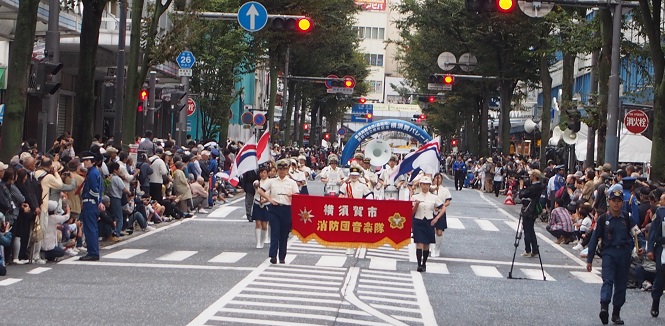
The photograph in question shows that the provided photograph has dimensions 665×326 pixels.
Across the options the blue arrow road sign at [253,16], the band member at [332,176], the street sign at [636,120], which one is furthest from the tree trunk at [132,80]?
the street sign at [636,120]

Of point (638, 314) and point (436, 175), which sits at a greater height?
point (436, 175)

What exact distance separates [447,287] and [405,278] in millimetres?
1288

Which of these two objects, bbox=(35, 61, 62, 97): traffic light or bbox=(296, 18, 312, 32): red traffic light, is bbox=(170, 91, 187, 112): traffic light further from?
bbox=(35, 61, 62, 97): traffic light

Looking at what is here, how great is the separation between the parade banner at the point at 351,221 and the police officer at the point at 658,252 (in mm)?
5994

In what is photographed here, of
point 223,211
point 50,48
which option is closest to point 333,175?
point 50,48

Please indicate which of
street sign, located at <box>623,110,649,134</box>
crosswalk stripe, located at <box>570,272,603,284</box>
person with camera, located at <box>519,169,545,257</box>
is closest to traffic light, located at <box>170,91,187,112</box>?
street sign, located at <box>623,110,649,134</box>

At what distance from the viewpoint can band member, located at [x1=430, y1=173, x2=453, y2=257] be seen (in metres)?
23.9

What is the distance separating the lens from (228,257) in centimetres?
2303

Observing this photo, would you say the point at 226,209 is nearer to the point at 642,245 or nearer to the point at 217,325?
the point at 642,245

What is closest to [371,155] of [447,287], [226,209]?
[226,209]

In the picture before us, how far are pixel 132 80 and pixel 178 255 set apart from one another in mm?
11552

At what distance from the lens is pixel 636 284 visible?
70.0 feet

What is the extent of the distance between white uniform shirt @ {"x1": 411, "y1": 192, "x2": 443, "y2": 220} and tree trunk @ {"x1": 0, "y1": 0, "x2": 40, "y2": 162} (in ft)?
23.8

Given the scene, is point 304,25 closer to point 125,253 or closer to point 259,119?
point 125,253
